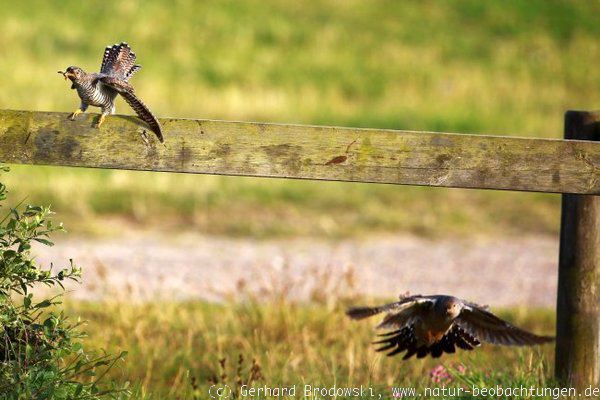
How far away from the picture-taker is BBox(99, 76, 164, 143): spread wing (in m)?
3.68

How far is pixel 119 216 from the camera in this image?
1082 cm

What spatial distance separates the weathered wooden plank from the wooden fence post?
38cm

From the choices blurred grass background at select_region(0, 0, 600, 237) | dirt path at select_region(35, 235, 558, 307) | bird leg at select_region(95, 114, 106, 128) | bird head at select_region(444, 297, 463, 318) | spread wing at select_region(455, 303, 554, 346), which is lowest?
spread wing at select_region(455, 303, 554, 346)

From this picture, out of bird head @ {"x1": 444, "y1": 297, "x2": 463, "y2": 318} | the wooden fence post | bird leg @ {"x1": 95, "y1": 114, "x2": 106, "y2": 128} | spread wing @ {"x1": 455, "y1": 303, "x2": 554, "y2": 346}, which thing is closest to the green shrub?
bird leg @ {"x1": 95, "y1": 114, "x2": 106, "y2": 128}

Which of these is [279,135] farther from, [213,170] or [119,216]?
[119,216]

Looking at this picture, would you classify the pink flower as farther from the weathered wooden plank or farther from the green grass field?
the weathered wooden plank

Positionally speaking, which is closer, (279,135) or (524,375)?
(279,135)

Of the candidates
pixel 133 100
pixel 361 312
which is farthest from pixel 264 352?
pixel 133 100

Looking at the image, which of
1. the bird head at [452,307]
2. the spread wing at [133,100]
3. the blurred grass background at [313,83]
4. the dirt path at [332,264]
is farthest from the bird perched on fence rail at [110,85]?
the blurred grass background at [313,83]

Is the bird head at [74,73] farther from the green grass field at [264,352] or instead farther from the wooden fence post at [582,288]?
the wooden fence post at [582,288]

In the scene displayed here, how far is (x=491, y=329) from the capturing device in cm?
433

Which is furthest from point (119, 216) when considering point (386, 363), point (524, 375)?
point (524, 375)

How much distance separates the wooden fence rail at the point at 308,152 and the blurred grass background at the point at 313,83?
257 inches

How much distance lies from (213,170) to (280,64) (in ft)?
47.3
